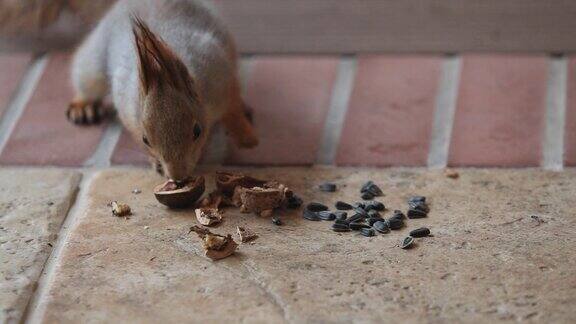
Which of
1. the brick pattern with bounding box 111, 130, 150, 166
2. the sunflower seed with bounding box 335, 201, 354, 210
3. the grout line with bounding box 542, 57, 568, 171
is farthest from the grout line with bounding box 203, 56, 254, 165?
the grout line with bounding box 542, 57, 568, 171

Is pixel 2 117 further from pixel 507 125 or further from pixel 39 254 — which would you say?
pixel 507 125

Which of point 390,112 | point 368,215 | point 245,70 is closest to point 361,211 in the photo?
point 368,215

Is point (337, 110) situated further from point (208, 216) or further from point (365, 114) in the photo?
point (208, 216)

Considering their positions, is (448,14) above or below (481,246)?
above

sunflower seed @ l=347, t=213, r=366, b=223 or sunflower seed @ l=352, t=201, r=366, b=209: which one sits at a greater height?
sunflower seed @ l=352, t=201, r=366, b=209

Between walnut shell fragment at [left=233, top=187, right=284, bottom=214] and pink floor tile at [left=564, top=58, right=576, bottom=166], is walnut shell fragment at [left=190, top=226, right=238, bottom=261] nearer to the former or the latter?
walnut shell fragment at [left=233, top=187, right=284, bottom=214]

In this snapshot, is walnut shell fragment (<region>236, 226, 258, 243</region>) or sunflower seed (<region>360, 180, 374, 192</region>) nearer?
walnut shell fragment (<region>236, 226, 258, 243</region>)

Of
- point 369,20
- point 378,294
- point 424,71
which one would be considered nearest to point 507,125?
point 424,71
